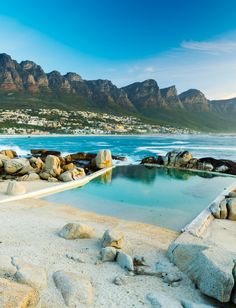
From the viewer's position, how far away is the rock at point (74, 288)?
5789mm

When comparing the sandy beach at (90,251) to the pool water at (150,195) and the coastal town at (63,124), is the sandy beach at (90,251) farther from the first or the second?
the coastal town at (63,124)

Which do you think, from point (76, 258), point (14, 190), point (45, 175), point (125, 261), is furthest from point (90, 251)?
point (45, 175)

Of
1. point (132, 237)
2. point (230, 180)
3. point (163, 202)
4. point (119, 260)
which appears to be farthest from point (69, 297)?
point (230, 180)

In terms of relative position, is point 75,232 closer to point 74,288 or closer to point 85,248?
point 85,248

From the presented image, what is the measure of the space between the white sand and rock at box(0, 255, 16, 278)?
0.59m

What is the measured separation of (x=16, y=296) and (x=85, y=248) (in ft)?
12.7

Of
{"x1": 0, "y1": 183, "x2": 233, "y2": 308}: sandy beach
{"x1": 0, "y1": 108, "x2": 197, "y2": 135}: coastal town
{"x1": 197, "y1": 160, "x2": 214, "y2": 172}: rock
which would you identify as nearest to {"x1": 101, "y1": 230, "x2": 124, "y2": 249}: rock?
{"x1": 0, "y1": 183, "x2": 233, "y2": 308}: sandy beach

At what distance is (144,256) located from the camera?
27.2ft

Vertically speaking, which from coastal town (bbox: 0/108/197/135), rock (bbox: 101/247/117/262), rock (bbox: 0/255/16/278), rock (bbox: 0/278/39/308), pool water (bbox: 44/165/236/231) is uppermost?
coastal town (bbox: 0/108/197/135)

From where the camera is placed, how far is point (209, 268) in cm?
639

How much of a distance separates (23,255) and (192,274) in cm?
445

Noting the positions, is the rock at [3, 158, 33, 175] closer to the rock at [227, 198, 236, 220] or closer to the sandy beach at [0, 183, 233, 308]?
the sandy beach at [0, 183, 233, 308]

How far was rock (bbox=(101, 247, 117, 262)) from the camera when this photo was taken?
7.88m

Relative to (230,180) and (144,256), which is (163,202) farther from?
(230,180)
